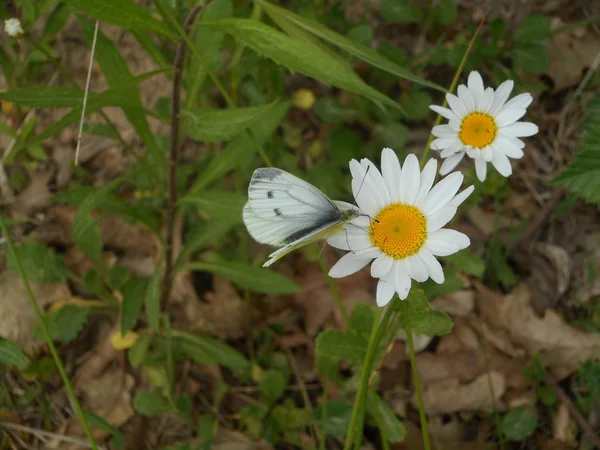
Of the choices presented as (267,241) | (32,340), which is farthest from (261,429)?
(267,241)

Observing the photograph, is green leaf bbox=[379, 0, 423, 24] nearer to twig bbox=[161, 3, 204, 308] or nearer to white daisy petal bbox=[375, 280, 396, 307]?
twig bbox=[161, 3, 204, 308]

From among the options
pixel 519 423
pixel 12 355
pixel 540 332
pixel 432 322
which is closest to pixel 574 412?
pixel 519 423

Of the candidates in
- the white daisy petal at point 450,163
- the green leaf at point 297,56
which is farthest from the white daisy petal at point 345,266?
the white daisy petal at point 450,163

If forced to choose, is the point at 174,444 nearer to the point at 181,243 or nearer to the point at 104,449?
the point at 104,449

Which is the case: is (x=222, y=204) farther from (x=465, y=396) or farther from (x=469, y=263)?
(x=465, y=396)

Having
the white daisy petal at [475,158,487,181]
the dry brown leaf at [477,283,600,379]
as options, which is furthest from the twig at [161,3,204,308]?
the dry brown leaf at [477,283,600,379]

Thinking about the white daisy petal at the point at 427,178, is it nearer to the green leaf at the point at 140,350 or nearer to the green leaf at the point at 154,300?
the green leaf at the point at 154,300

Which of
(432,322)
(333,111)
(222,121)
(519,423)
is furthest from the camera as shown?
(333,111)
